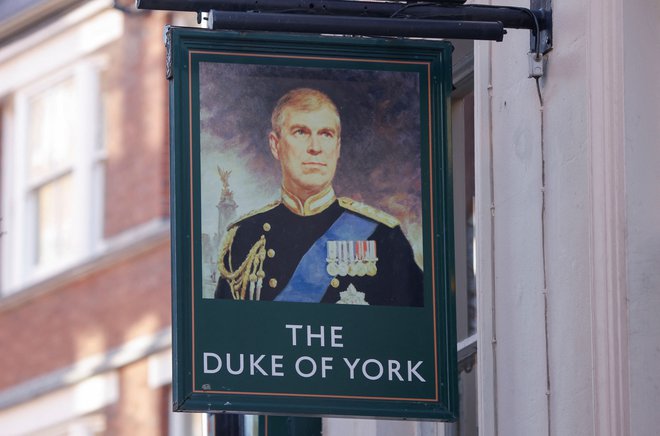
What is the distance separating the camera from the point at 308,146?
→ 25.8ft

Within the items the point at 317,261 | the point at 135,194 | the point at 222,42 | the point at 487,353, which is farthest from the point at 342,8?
the point at 135,194

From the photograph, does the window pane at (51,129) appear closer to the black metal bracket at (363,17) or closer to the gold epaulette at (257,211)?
the black metal bracket at (363,17)

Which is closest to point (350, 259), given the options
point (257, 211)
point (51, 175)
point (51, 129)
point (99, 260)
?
point (257, 211)

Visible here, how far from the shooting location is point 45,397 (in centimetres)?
2078

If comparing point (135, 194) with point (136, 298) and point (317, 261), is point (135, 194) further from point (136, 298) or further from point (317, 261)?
point (317, 261)

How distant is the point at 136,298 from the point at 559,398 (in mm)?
12524

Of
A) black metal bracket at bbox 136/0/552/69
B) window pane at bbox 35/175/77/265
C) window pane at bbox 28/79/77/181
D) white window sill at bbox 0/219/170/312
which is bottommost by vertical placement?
black metal bracket at bbox 136/0/552/69

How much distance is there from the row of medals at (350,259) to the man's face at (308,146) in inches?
11.6

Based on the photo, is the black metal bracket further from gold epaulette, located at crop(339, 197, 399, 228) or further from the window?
the window

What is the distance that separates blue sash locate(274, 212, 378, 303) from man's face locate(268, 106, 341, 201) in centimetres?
20

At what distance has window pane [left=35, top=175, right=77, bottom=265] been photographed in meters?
21.1

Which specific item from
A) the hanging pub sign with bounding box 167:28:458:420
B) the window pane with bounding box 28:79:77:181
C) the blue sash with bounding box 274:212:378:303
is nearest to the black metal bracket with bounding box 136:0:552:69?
the hanging pub sign with bounding box 167:28:458:420

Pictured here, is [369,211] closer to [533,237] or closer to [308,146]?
[308,146]

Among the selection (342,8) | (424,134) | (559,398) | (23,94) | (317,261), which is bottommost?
(559,398)
